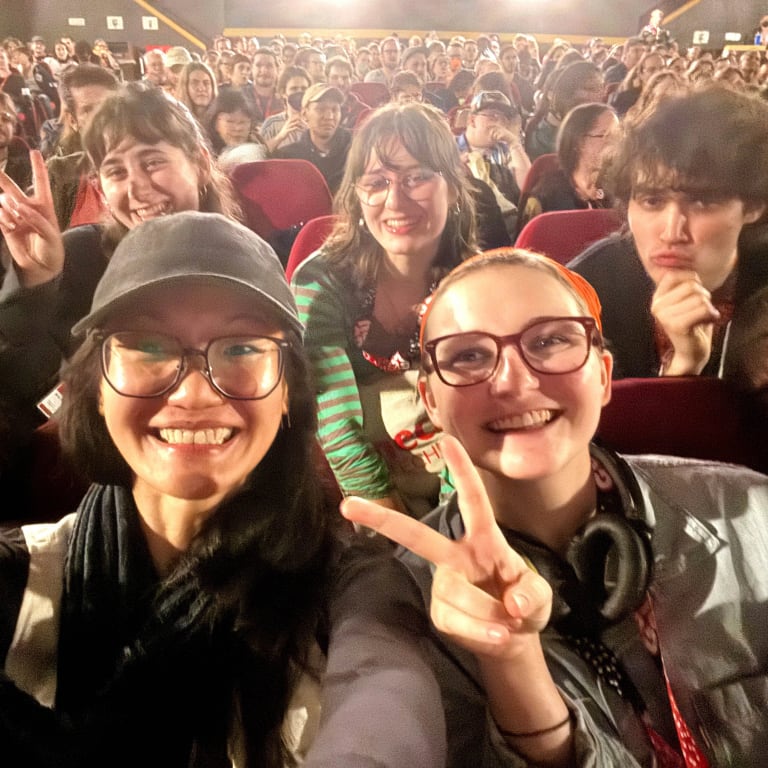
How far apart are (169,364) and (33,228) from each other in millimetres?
320

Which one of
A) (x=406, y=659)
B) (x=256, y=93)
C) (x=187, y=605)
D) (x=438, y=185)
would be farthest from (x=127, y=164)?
(x=406, y=659)

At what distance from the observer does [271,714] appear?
660 millimetres

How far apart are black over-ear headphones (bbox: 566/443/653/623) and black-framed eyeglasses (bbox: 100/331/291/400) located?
434mm

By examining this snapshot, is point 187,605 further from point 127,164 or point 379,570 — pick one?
point 127,164

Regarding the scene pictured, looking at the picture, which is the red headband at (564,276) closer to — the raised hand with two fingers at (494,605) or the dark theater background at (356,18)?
the raised hand with two fingers at (494,605)

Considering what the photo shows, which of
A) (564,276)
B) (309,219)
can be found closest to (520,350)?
(564,276)

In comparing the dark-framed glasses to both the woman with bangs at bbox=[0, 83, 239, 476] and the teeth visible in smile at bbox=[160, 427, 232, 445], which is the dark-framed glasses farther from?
the teeth visible in smile at bbox=[160, 427, 232, 445]

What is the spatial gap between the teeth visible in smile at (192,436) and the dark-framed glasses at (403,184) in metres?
0.37

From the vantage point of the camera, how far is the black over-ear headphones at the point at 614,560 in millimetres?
664

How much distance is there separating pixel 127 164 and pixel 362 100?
1.13 ft

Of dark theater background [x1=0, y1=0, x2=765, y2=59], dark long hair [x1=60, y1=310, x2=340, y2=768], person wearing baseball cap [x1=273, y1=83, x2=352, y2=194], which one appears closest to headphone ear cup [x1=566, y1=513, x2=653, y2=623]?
dark long hair [x1=60, y1=310, x2=340, y2=768]

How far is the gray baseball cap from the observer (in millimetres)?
613

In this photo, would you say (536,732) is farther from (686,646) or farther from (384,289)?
(384,289)

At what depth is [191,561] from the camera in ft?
2.23
